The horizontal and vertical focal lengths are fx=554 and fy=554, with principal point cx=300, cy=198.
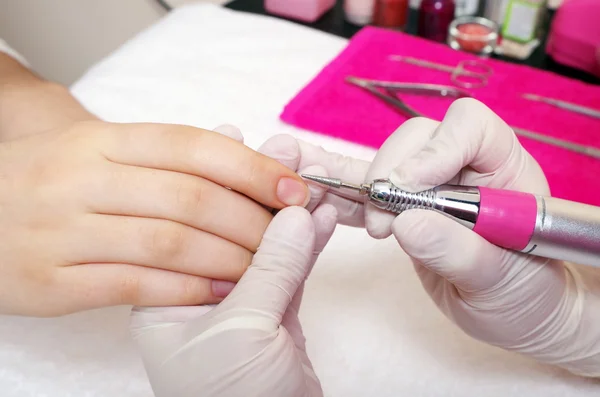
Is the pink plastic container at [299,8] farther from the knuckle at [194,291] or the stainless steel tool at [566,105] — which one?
the knuckle at [194,291]

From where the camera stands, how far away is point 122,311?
2.04 ft

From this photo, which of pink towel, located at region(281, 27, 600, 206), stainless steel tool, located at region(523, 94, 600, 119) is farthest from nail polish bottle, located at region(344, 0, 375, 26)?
stainless steel tool, located at region(523, 94, 600, 119)

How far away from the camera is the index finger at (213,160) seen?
0.52m

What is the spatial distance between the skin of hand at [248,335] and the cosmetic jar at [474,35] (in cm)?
65

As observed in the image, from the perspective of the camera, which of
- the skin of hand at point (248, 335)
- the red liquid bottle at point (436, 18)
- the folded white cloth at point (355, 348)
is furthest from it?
the red liquid bottle at point (436, 18)

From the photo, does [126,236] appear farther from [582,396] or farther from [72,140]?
[582,396]

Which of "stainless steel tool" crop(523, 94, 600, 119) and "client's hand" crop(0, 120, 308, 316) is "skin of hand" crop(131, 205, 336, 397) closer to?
"client's hand" crop(0, 120, 308, 316)

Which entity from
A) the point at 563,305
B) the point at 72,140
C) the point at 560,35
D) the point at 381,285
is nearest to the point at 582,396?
the point at 563,305

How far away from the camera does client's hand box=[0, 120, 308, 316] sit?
20.2 inches

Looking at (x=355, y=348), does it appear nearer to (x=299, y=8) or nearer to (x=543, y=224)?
(x=543, y=224)

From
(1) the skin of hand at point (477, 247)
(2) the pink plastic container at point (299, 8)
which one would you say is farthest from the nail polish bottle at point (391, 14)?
(1) the skin of hand at point (477, 247)

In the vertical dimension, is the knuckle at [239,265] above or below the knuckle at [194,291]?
above

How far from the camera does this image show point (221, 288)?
0.54 meters

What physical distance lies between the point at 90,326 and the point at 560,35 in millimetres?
934
